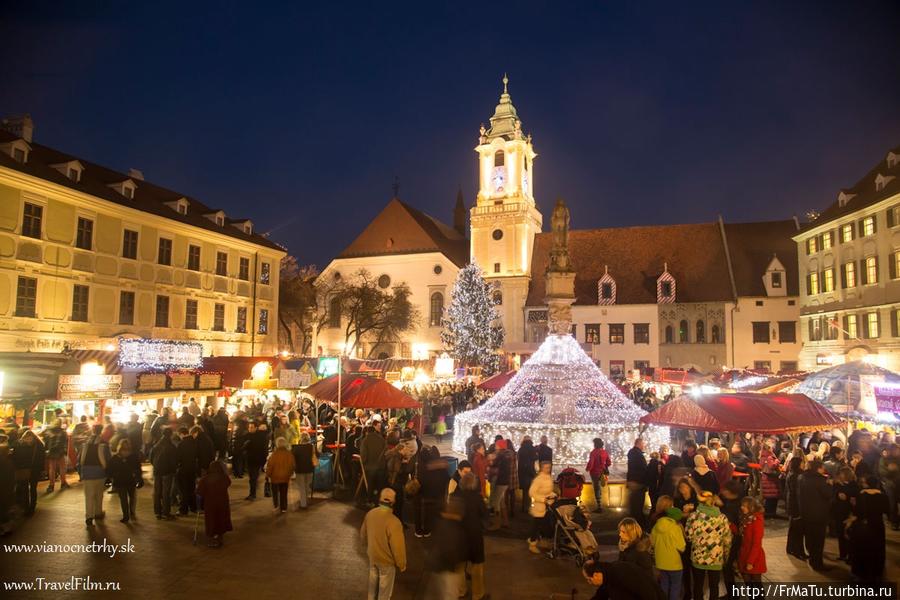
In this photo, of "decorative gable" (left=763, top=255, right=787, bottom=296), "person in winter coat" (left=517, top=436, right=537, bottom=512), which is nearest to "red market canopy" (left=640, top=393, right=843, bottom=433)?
"person in winter coat" (left=517, top=436, right=537, bottom=512)

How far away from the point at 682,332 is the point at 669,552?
4092cm

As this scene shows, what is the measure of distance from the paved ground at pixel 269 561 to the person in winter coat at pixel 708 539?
5.25 ft

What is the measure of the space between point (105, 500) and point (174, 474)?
2.55 metres

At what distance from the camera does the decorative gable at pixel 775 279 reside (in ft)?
140

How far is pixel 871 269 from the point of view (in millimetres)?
29328

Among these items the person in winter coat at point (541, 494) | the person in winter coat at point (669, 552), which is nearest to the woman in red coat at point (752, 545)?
the person in winter coat at point (669, 552)

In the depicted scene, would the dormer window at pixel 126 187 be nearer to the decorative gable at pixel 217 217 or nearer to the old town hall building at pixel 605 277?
the decorative gable at pixel 217 217

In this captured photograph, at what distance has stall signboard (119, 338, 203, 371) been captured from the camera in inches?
698

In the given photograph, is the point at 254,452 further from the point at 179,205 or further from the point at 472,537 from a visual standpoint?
the point at 179,205

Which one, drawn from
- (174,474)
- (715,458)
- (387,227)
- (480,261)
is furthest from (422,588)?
(387,227)

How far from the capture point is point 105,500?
1268cm

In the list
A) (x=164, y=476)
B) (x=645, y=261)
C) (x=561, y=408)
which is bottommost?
(x=164, y=476)

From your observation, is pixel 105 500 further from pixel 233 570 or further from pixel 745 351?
→ pixel 745 351

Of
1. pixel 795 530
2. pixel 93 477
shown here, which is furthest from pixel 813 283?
pixel 93 477
